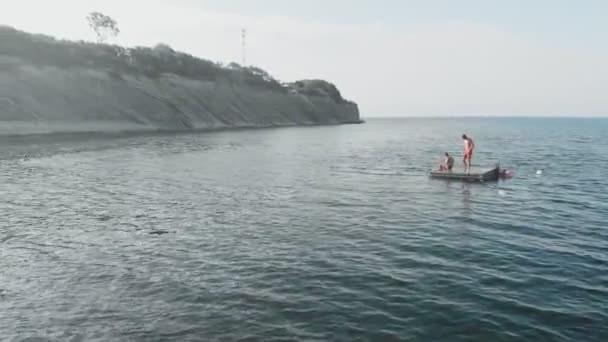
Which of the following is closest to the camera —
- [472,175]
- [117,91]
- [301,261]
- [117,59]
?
[301,261]

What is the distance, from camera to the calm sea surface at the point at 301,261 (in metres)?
10.5

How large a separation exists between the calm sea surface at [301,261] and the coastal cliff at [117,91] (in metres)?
49.9

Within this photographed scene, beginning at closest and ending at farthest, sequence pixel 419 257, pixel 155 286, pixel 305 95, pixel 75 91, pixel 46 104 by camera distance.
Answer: pixel 155 286 → pixel 419 257 → pixel 46 104 → pixel 75 91 → pixel 305 95

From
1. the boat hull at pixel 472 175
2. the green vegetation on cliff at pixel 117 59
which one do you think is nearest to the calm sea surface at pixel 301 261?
the boat hull at pixel 472 175

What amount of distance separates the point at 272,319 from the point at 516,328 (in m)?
5.76

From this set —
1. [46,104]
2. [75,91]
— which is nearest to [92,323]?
[46,104]

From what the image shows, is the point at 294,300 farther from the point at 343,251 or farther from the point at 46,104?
the point at 46,104

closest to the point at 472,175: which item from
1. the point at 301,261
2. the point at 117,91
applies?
the point at 301,261

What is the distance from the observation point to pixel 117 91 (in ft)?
303

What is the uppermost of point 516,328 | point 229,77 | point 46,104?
point 229,77

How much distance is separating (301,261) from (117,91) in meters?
88.8

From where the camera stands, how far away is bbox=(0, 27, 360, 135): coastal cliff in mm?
73938

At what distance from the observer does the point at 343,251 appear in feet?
53.3

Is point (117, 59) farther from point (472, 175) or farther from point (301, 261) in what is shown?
point (301, 261)
